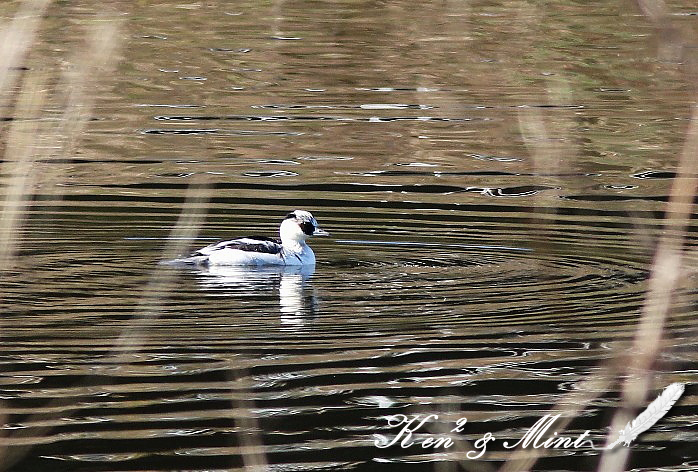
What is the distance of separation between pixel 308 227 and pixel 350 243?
1.72 ft

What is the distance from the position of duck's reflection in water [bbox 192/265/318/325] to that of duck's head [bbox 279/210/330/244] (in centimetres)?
29

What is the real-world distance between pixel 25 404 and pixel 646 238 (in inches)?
167

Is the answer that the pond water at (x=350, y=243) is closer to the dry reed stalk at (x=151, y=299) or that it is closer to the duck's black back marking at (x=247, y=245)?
the dry reed stalk at (x=151, y=299)

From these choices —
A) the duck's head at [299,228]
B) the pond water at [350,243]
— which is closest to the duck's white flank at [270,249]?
the duck's head at [299,228]

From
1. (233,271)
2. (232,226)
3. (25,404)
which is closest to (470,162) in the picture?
(232,226)

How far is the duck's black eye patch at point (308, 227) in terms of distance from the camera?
13242 mm

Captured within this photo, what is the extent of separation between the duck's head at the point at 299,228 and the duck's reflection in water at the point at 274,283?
292 millimetres

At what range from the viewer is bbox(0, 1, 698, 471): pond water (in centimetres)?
766

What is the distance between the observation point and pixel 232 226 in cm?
1448

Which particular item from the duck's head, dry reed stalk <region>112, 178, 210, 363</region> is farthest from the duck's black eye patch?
dry reed stalk <region>112, 178, 210, 363</region>

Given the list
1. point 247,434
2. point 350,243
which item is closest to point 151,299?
point 247,434

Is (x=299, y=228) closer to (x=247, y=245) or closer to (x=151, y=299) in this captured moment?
(x=247, y=245)

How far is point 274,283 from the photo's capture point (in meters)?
12.5

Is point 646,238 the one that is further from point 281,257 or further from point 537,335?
point 281,257
